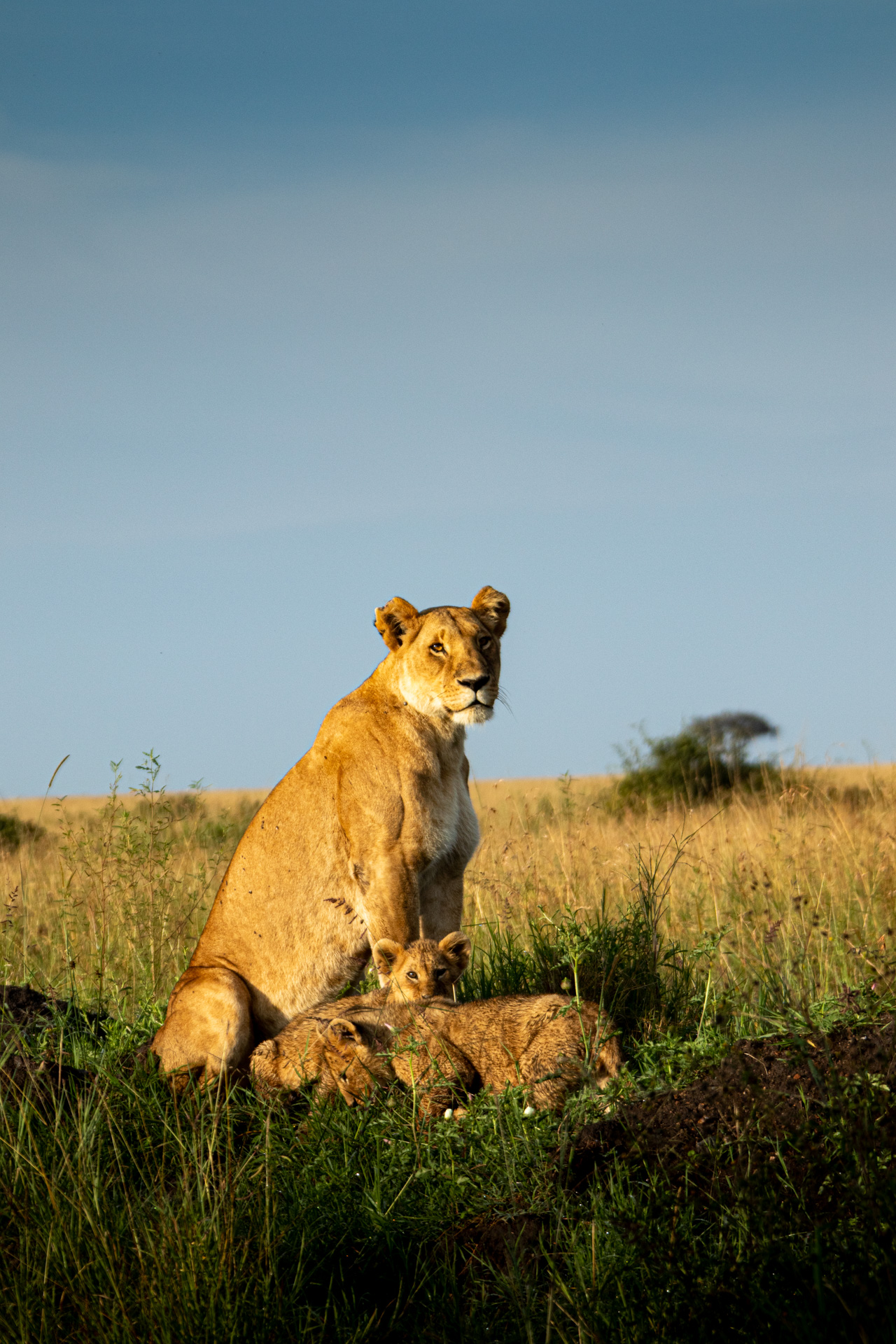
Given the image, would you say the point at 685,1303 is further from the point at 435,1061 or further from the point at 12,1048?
the point at 12,1048

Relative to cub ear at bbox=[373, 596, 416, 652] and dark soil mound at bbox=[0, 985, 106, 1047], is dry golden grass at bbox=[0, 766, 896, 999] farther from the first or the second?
cub ear at bbox=[373, 596, 416, 652]

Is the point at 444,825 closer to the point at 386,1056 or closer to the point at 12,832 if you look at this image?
the point at 386,1056

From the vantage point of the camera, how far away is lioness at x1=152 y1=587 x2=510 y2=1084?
575 centimetres

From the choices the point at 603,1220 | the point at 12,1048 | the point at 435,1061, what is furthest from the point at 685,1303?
the point at 12,1048

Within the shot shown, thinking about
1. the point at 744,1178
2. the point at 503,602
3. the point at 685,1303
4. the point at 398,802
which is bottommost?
the point at 685,1303

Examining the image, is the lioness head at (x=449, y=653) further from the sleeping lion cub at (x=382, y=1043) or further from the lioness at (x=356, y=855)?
the sleeping lion cub at (x=382, y=1043)

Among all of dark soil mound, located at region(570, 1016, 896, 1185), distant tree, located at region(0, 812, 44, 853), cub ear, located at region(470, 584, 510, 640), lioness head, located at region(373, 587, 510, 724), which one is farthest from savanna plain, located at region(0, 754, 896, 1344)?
distant tree, located at region(0, 812, 44, 853)

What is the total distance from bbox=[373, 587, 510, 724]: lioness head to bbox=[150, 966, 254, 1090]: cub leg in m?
1.64

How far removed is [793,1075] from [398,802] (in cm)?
227

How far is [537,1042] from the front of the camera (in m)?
4.80

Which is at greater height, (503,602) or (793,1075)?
(503,602)

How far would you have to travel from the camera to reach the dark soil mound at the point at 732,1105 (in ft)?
12.9

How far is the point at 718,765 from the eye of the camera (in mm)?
21219

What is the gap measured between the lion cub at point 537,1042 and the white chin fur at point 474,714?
1.39m
